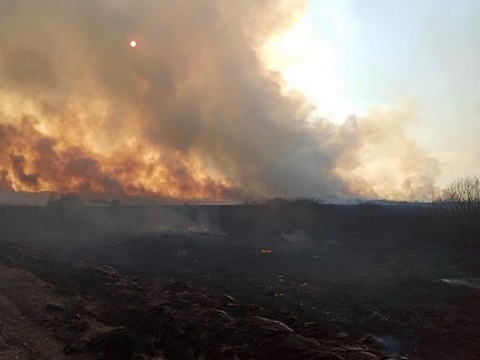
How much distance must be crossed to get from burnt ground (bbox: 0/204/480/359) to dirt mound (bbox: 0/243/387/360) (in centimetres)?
6

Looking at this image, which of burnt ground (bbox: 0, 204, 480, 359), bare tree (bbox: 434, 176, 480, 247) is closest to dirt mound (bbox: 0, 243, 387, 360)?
burnt ground (bbox: 0, 204, 480, 359)

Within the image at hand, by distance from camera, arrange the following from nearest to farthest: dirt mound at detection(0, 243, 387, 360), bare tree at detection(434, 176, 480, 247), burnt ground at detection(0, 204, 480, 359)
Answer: dirt mound at detection(0, 243, 387, 360) < burnt ground at detection(0, 204, 480, 359) < bare tree at detection(434, 176, 480, 247)

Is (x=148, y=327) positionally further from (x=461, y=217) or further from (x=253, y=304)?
(x=461, y=217)

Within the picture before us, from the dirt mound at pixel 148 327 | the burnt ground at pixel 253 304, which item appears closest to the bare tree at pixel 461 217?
the burnt ground at pixel 253 304

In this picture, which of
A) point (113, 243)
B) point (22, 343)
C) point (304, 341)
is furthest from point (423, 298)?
point (113, 243)

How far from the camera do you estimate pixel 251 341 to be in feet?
47.5

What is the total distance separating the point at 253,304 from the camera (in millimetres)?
20359

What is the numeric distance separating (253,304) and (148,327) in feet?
18.5

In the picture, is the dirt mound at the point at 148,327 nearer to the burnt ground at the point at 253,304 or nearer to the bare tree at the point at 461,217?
the burnt ground at the point at 253,304

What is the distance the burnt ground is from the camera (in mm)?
14391

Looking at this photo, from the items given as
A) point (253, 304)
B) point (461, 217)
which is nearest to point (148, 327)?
point (253, 304)

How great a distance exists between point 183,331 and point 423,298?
1478 cm

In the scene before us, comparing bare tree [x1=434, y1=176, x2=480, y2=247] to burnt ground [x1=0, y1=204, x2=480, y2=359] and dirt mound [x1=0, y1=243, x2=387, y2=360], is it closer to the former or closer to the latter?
burnt ground [x1=0, y1=204, x2=480, y2=359]

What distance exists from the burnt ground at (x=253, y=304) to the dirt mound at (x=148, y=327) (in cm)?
6
